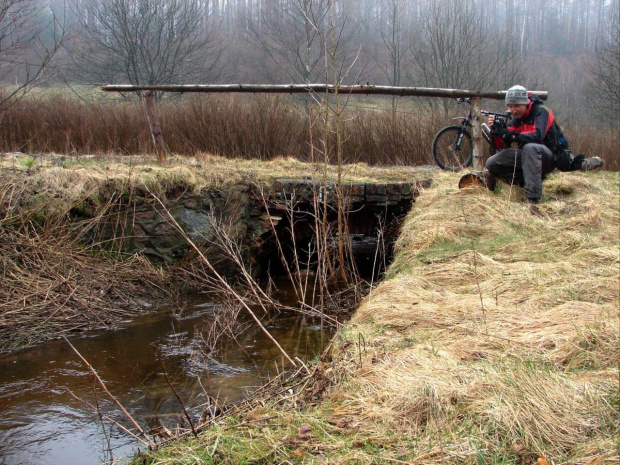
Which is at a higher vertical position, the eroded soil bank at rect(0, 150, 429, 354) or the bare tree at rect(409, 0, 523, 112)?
the bare tree at rect(409, 0, 523, 112)

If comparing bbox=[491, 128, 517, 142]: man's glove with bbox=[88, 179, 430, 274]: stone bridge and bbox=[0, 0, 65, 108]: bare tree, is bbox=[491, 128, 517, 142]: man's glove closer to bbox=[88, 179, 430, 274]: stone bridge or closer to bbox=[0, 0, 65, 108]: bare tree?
bbox=[88, 179, 430, 274]: stone bridge

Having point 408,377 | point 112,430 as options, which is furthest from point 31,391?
point 408,377

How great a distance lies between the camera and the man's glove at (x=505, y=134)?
778 centimetres

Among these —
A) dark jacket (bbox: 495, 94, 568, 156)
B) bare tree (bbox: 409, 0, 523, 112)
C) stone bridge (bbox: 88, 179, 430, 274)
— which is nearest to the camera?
dark jacket (bbox: 495, 94, 568, 156)

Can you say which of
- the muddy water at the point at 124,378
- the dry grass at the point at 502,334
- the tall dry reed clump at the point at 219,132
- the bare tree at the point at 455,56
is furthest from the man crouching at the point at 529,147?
the bare tree at the point at 455,56

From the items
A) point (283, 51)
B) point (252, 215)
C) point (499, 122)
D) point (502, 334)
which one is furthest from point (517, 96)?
point (283, 51)

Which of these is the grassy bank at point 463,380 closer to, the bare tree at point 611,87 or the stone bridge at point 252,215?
the stone bridge at point 252,215

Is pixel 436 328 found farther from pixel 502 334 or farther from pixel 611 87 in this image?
pixel 611 87

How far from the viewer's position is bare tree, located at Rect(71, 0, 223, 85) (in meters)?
22.2

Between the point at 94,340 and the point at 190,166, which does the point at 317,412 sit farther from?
the point at 190,166

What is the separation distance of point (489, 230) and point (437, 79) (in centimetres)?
1898

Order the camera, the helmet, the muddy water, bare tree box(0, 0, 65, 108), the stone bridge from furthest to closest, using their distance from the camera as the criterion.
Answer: bare tree box(0, 0, 65, 108) → the stone bridge → the camera → the helmet → the muddy water

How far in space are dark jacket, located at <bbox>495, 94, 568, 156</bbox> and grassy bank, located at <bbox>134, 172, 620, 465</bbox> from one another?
2357 mm

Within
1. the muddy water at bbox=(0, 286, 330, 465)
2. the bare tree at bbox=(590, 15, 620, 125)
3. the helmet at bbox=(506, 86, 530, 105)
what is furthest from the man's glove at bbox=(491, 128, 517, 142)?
the bare tree at bbox=(590, 15, 620, 125)
